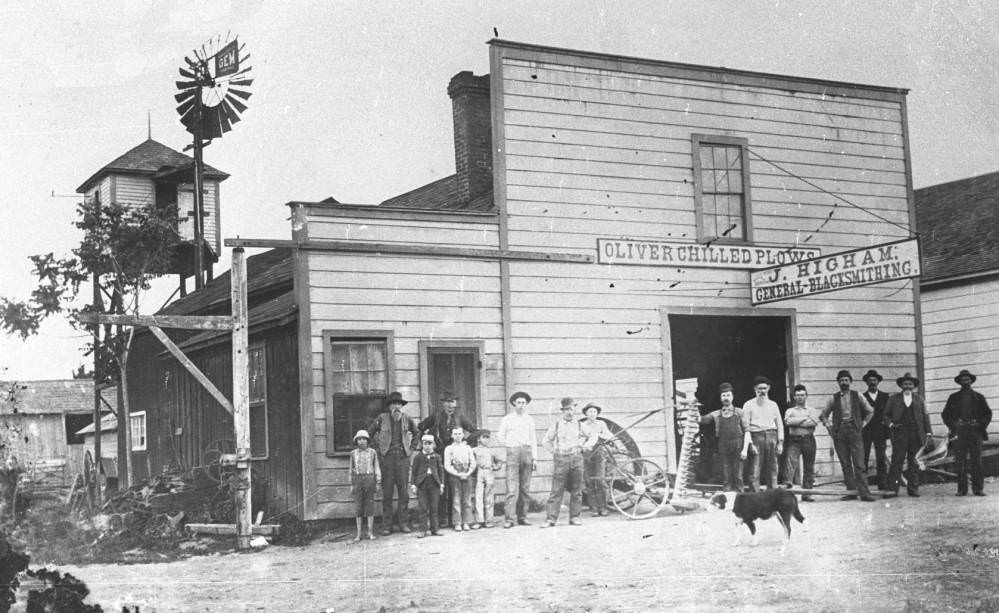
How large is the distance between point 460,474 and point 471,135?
674cm

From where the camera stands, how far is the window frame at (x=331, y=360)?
14.6 metres

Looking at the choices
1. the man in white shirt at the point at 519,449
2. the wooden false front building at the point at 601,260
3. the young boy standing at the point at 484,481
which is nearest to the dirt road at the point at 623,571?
the young boy standing at the point at 484,481

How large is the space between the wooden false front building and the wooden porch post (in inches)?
33.8

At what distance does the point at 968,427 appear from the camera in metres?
15.0

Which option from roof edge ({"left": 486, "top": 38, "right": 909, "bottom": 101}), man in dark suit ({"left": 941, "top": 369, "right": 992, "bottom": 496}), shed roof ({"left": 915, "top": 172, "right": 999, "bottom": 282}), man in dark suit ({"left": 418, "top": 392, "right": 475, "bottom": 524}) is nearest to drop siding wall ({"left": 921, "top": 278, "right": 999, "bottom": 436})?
shed roof ({"left": 915, "top": 172, "right": 999, "bottom": 282})

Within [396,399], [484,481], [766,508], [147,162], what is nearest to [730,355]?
[484,481]

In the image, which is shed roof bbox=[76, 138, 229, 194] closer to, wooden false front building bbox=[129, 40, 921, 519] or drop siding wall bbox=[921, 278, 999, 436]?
wooden false front building bbox=[129, 40, 921, 519]

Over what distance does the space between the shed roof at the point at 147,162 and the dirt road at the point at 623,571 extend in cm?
2406

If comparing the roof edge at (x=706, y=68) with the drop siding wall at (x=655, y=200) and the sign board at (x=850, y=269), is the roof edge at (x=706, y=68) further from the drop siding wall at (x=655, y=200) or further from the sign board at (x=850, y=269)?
the sign board at (x=850, y=269)

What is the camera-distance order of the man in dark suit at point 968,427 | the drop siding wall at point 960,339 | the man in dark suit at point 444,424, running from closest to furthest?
1. the man in dark suit at point 444,424
2. the man in dark suit at point 968,427
3. the drop siding wall at point 960,339

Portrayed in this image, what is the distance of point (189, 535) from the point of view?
15.1 metres

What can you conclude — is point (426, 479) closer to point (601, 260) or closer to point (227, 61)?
point (601, 260)

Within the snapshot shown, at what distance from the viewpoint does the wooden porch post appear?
45.0ft

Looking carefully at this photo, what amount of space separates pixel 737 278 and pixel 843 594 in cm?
934
